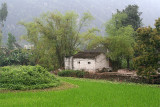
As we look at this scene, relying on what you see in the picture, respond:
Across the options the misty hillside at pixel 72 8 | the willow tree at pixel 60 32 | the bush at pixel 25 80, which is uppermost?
the misty hillside at pixel 72 8

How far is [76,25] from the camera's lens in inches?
1107

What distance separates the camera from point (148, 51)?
51.5 feet

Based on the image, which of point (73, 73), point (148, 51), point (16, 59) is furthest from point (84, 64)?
point (16, 59)

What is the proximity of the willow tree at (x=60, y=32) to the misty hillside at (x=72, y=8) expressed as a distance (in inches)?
3001

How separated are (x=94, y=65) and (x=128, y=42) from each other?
4.93 m

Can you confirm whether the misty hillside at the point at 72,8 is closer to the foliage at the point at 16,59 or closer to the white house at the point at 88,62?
the foliage at the point at 16,59

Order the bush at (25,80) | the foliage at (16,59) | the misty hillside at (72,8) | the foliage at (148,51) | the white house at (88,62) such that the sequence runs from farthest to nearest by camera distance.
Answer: the misty hillside at (72,8) < the foliage at (16,59) < the white house at (88,62) < the foliage at (148,51) < the bush at (25,80)

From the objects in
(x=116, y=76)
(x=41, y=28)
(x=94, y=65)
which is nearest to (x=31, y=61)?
(x=41, y=28)

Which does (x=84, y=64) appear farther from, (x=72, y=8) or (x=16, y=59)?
(x=72, y=8)

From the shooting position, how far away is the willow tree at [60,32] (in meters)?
27.0

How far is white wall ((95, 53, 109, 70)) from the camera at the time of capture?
2461 centimetres

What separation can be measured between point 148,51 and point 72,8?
435ft

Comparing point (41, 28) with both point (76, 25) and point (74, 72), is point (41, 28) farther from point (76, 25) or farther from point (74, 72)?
point (74, 72)

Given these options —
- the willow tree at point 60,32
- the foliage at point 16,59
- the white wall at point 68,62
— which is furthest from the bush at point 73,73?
the foliage at point 16,59
